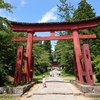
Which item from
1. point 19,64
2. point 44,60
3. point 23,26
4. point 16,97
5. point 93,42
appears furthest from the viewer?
point 44,60

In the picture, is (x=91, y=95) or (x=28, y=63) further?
(x=28, y=63)

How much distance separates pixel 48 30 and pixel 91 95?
905 centimetres

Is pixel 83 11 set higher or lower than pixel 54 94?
higher

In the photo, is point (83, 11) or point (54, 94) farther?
point (83, 11)

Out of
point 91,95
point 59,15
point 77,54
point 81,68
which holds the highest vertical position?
point 59,15

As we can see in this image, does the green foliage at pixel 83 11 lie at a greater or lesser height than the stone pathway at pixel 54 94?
greater

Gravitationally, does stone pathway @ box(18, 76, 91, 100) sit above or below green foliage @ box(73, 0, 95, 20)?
below

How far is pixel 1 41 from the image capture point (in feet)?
41.4

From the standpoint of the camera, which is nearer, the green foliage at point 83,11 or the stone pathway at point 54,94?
the stone pathway at point 54,94

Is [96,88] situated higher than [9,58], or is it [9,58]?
[9,58]

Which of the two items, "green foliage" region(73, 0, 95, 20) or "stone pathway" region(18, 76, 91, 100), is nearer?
"stone pathway" region(18, 76, 91, 100)

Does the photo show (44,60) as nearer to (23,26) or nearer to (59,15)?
(59,15)

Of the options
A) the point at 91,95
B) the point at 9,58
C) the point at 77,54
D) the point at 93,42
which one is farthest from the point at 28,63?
the point at 93,42

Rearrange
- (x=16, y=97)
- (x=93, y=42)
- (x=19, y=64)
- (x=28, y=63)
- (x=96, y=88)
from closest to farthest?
(x=16, y=97) < (x=96, y=88) < (x=19, y=64) < (x=28, y=63) < (x=93, y=42)
